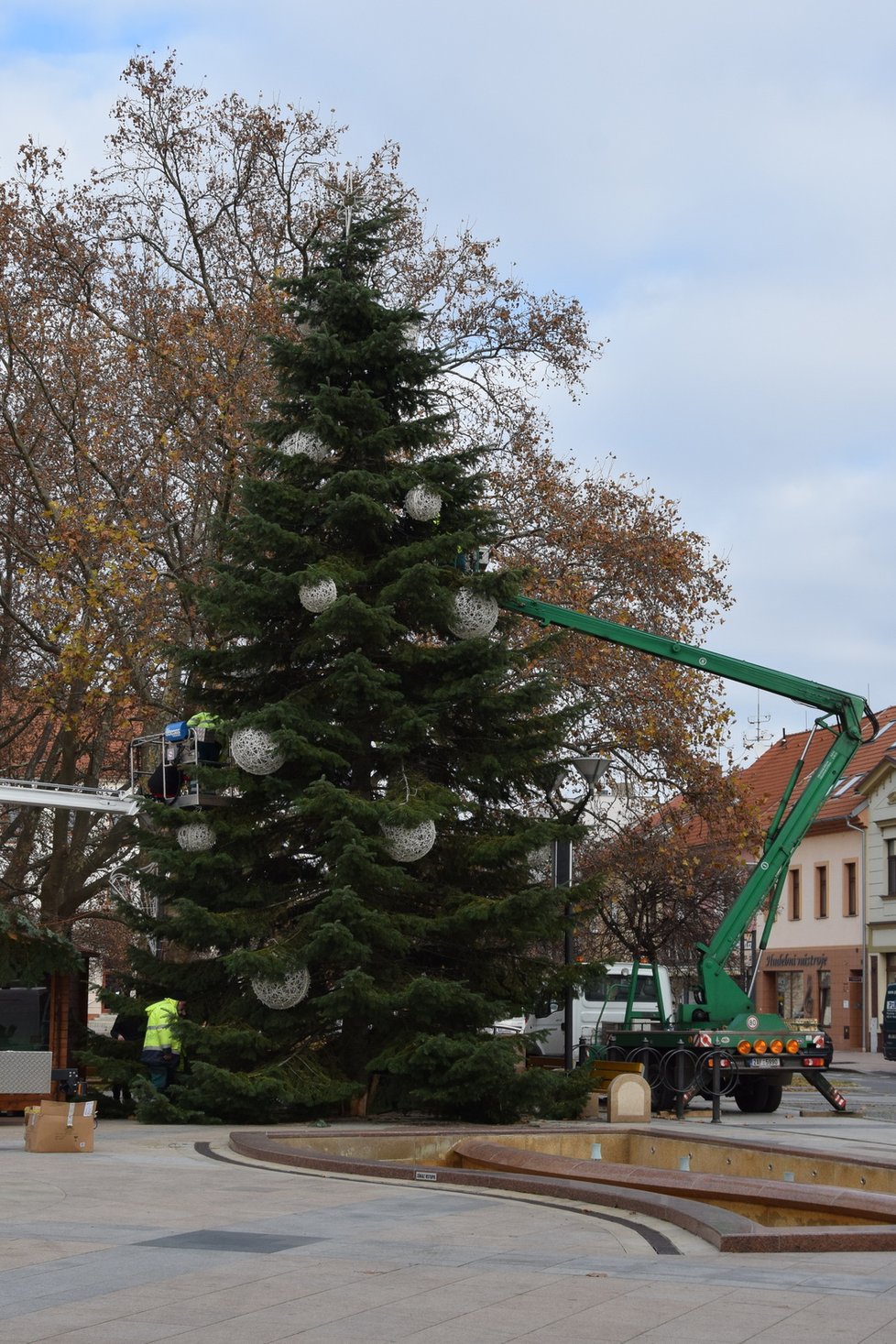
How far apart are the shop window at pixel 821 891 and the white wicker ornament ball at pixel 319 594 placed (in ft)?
146

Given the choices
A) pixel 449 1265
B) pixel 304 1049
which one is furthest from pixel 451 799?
pixel 449 1265

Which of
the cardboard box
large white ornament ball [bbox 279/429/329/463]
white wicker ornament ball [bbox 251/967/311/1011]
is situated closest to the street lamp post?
white wicker ornament ball [bbox 251/967/311/1011]

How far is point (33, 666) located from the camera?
36.0 metres

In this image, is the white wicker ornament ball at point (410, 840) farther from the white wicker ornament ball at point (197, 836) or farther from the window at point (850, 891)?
the window at point (850, 891)

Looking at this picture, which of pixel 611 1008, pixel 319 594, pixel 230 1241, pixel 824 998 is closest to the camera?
pixel 230 1241

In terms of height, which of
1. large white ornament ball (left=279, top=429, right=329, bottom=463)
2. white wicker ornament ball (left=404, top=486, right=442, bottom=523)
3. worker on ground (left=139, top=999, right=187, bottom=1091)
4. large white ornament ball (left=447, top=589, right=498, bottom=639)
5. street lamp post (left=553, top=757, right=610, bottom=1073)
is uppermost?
large white ornament ball (left=279, top=429, right=329, bottom=463)

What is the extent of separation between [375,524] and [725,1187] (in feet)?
34.6

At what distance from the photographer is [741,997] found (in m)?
24.6

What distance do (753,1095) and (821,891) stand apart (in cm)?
3807

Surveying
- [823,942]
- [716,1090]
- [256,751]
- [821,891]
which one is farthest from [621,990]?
[821,891]

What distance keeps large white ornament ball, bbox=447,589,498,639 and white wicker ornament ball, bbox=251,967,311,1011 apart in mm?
4560

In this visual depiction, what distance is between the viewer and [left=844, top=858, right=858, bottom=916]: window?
58.9 meters

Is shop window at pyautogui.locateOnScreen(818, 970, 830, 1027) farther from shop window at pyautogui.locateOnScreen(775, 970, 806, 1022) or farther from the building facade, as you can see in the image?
shop window at pyautogui.locateOnScreen(775, 970, 806, 1022)

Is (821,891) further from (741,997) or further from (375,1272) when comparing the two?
(375,1272)
